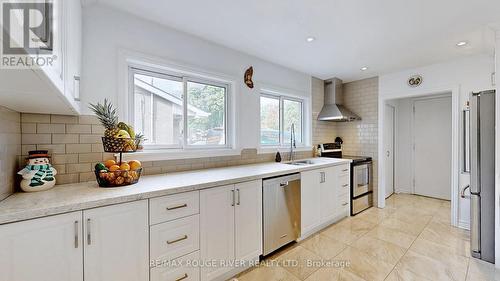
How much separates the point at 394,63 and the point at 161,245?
3767mm

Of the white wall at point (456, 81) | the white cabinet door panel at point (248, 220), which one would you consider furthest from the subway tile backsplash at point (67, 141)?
the white wall at point (456, 81)

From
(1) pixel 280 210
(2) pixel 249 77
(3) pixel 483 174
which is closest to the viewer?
(3) pixel 483 174

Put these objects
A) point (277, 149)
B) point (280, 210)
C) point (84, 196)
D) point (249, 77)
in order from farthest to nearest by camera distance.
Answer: point (277, 149)
point (249, 77)
point (280, 210)
point (84, 196)

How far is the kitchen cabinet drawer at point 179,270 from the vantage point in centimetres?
144

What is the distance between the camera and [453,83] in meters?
2.96

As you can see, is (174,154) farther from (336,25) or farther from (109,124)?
(336,25)

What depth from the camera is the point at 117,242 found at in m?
1.28

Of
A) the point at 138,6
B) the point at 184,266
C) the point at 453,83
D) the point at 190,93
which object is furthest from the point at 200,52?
the point at 453,83

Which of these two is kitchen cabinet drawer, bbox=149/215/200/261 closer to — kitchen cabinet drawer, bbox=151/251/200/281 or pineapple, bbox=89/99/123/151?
kitchen cabinet drawer, bbox=151/251/200/281

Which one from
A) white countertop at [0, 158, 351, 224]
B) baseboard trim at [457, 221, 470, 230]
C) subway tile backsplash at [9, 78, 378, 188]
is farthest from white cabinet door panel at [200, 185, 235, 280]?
baseboard trim at [457, 221, 470, 230]

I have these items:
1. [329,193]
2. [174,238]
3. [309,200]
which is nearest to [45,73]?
[174,238]

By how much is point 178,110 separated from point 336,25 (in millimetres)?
1882

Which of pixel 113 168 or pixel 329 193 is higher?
pixel 113 168

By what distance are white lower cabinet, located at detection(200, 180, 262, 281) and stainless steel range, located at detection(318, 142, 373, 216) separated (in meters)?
2.06
